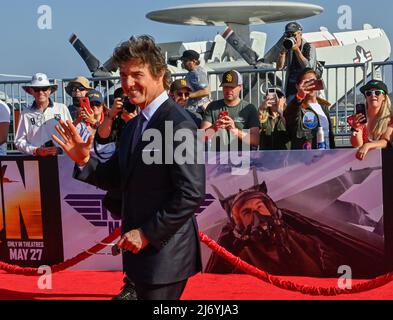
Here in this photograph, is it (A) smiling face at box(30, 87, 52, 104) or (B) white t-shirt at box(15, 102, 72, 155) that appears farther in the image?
(A) smiling face at box(30, 87, 52, 104)

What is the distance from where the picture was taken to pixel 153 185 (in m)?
4.00

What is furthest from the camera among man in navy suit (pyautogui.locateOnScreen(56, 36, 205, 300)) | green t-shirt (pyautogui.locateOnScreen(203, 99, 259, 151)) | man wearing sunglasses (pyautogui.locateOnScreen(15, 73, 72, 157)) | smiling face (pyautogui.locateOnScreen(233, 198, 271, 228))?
man wearing sunglasses (pyautogui.locateOnScreen(15, 73, 72, 157))

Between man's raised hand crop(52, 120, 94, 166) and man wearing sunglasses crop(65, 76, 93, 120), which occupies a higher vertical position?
man's raised hand crop(52, 120, 94, 166)

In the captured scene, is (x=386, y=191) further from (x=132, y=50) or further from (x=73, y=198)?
(x=132, y=50)

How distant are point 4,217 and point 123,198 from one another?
205 inches

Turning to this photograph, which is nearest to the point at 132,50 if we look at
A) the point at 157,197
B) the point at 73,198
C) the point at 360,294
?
the point at 157,197

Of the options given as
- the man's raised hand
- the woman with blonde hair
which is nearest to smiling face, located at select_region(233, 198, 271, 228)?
the woman with blonde hair

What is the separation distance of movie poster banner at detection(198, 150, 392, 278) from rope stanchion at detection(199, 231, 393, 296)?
0.53m

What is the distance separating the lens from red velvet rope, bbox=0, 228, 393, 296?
266 inches

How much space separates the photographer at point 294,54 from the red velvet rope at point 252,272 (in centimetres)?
264

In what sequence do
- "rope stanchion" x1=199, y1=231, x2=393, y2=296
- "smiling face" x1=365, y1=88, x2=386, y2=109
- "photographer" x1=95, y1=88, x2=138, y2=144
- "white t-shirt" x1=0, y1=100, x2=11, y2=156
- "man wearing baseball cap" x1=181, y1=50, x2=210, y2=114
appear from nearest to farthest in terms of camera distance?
"rope stanchion" x1=199, y1=231, x2=393, y2=296 < "smiling face" x1=365, y1=88, x2=386, y2=109 < "photographer" x1=95, y1=88, x2=138, y2=144 < "white t-shirt" x1=0, y1=100, x2=11, y2=156 < "man wearing baseball cap" x1=181, y1=50, x2=210, y2=114

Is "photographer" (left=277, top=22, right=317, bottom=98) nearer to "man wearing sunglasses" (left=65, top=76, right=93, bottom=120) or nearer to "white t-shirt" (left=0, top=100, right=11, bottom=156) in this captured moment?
"man wearing sunglasses" (left=65, top=76, right=93, bottom=120)

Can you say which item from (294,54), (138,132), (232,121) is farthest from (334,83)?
(138,132)

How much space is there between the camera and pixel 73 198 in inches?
349
